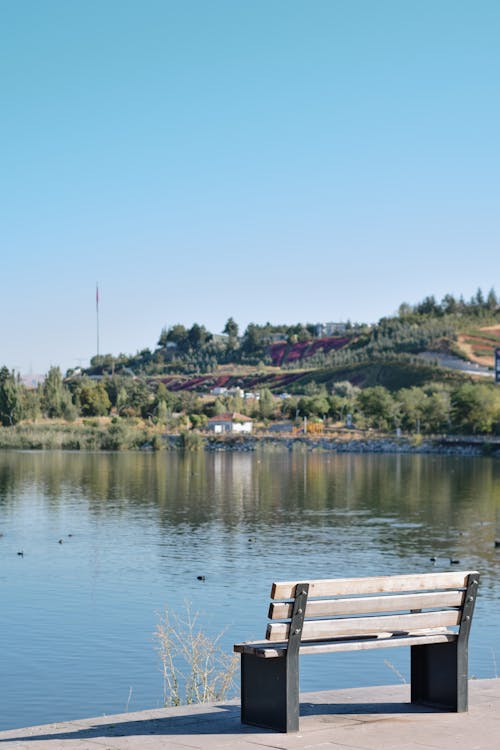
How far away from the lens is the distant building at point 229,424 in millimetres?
152125

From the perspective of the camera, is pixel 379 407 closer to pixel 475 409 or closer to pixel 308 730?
pixel 475 409

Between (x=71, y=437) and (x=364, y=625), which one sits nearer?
(x=364, y=625)

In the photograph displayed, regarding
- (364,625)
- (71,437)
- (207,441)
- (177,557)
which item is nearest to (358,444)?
(207,441)

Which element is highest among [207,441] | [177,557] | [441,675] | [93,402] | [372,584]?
[93,402]

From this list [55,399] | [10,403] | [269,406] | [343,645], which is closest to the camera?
[343,645]

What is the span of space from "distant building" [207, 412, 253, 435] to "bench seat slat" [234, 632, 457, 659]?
461 feet

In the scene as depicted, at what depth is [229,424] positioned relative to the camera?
154 metres

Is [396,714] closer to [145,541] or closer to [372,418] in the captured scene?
[145,541]

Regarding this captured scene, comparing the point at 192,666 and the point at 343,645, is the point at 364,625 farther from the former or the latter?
the point at 192,666

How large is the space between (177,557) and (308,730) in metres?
25.4

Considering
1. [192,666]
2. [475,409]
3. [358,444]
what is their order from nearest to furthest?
[192,666] → [475,409] → [358,444]

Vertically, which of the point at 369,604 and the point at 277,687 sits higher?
the point at 369,604

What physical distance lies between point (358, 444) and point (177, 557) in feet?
340

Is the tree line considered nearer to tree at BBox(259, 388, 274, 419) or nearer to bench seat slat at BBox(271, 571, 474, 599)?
tree at BBox(259, 388, 274, 419)
